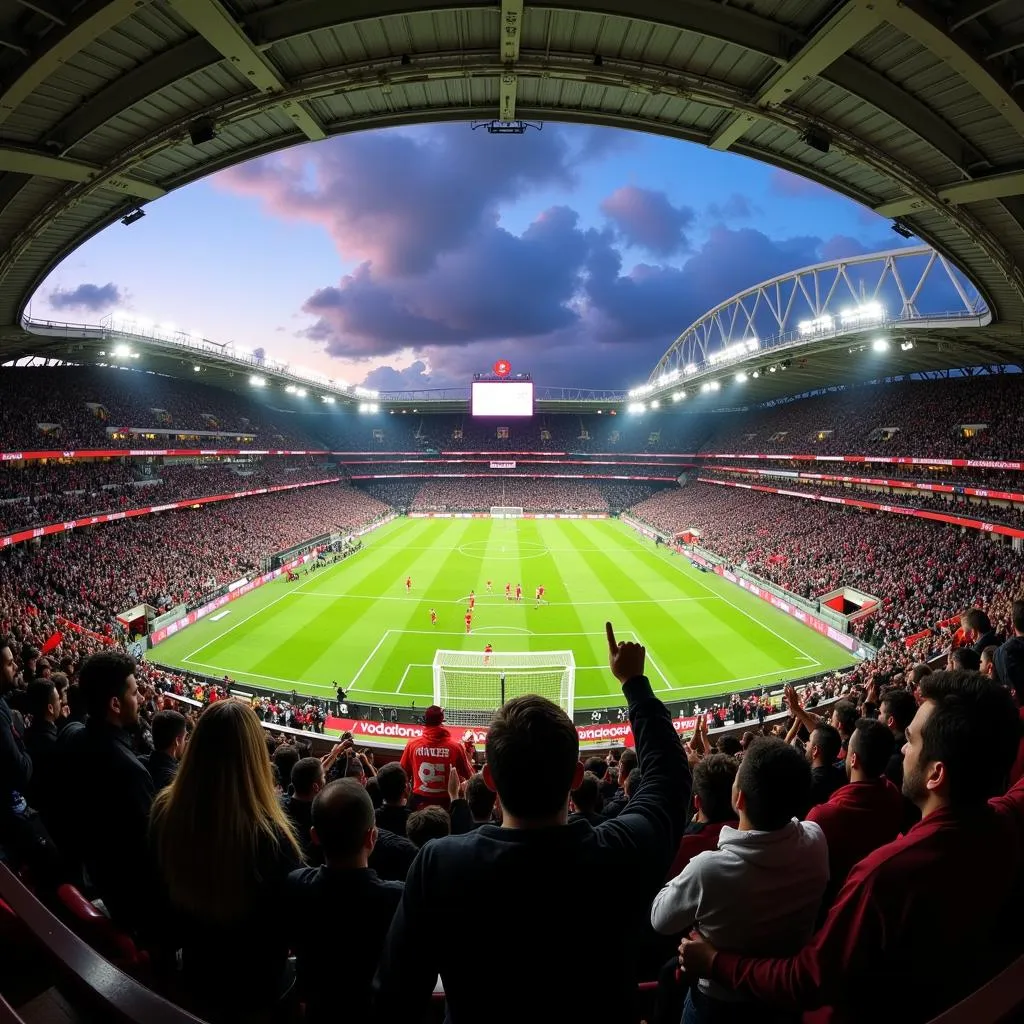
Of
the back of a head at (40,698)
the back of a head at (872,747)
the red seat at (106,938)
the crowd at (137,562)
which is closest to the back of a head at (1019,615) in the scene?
the back of a head at (872,747)

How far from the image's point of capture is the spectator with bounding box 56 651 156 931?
3086mm

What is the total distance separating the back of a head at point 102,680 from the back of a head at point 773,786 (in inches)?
146

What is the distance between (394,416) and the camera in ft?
289

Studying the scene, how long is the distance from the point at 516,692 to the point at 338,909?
20.2m

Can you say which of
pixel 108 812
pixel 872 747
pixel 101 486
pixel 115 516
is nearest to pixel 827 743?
pixel 872 747

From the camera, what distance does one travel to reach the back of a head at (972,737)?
2244 millimetres

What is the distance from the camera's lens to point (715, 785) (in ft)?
13.5

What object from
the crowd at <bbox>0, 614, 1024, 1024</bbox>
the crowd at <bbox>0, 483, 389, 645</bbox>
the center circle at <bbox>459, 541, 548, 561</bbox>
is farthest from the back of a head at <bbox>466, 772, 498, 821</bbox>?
the center circle at <bbox>459, 541, 548, 561</bbox>

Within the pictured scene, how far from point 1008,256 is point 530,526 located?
52184mm

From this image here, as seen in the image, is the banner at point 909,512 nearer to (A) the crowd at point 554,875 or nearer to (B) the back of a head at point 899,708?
(B) the back of a head at point 899,708

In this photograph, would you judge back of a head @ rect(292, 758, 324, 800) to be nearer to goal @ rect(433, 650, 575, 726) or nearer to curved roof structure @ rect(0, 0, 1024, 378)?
curved roof structure @ rect(0, 0, 1024, 378)

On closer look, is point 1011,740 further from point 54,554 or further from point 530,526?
point 530,526

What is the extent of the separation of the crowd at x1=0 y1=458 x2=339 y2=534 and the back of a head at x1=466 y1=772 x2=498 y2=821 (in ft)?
94.7

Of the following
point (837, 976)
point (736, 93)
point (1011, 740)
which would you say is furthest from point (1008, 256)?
point (837, 976)
